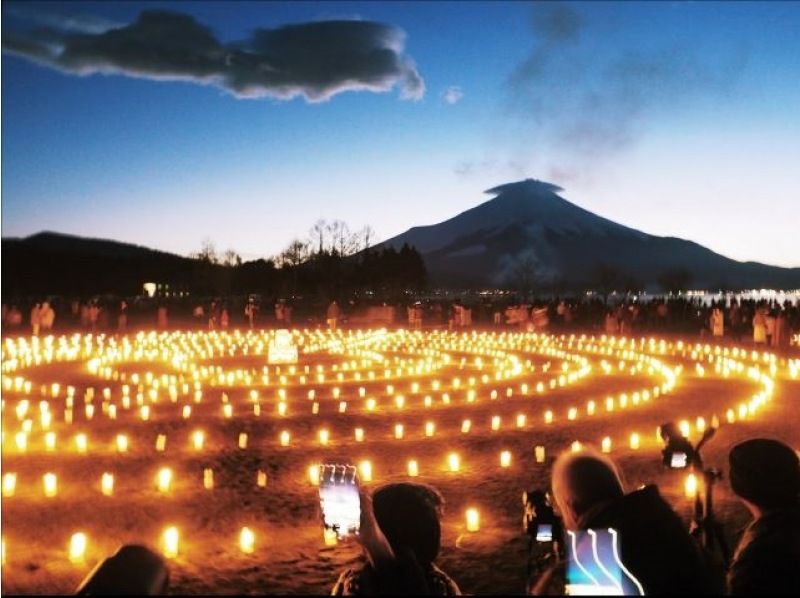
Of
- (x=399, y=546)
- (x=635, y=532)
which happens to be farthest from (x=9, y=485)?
(x=635, y=532)

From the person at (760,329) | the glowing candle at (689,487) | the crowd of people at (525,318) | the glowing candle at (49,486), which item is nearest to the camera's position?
the glowing candle at (689,487)

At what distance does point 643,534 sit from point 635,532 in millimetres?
36

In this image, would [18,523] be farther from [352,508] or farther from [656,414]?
[656,414]

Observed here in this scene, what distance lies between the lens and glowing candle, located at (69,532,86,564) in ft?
22.1

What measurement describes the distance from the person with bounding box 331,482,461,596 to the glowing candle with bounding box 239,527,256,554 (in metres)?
3.14

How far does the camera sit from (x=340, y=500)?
4316 mm

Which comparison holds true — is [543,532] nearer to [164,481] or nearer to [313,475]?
[313,475]

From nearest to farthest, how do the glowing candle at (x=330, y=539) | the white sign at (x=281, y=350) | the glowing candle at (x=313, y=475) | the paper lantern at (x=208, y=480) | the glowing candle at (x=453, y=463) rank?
the glowing candle at (x=330, y=539), the paper lantern at (x=208, y=480), the glowing candle at (x=313, y=475), the glowing candle at (x=453, y=463), the white sign at (x=281, y=350)

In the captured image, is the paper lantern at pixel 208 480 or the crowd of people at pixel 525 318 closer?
the paper lantern at pixel 208 480

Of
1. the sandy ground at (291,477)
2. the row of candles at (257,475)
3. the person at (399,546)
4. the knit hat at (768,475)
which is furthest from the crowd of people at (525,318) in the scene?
the person at (399,546)

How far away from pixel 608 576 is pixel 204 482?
718 cm

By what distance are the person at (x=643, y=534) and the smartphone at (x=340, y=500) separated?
3.45ft

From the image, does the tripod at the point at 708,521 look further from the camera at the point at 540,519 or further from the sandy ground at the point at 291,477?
the sandy ground at the point at 291,477

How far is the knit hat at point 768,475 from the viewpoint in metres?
4.08
